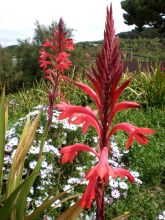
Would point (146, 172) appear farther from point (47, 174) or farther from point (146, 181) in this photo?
point (47, 174)

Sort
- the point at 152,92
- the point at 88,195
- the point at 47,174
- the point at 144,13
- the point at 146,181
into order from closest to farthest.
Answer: the point at 88,195, the point at 47,174, the point at 146,181, the point at 152,92, the point at 144,13

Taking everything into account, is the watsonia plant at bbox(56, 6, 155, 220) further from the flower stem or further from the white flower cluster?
the white flower cluster

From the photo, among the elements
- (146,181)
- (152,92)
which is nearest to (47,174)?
(146,181)

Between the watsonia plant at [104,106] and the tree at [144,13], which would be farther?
the tree at [144,13]

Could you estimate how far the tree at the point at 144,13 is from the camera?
114 feet

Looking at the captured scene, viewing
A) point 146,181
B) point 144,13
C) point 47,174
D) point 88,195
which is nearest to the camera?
point 88,195

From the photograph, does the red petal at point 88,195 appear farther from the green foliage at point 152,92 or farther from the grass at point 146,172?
the green foliage at point 152,92

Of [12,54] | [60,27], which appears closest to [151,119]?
[60,27]

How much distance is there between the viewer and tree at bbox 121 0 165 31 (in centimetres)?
3478

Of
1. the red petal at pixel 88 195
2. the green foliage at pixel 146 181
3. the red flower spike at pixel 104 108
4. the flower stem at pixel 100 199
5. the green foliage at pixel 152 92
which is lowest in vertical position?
the green foliage at pixel 146 181

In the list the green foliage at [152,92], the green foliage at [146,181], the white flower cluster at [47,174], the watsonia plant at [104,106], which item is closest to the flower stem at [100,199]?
the watsonia plant at [104,106]

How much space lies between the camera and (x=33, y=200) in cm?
354

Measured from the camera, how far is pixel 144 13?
116 ft

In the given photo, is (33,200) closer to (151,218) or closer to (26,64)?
(151,218)
